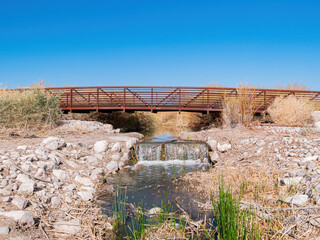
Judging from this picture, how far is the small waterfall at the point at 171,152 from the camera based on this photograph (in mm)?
7711

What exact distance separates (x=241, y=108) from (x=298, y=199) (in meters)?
6.98

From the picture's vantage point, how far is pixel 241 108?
9.98 m

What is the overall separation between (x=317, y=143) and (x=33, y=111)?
917cm

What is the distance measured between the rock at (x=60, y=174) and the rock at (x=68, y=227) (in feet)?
5.51

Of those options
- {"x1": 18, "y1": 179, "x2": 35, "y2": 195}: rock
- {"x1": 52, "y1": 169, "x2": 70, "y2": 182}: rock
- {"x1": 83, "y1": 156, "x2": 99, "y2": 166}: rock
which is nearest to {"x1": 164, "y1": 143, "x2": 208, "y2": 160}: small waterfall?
{"x1": 83, "y1": 156, "x2": 99, "y2": 166}: rock

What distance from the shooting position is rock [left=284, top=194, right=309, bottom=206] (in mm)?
3260

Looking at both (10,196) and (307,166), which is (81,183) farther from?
(307,166)

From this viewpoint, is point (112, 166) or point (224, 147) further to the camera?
point (224, 147)

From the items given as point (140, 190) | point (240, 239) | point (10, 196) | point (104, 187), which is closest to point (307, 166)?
point (240, 239)

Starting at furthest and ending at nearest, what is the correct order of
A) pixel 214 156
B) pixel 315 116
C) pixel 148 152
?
1. pixel 315 116
2. pixel 148 152
3. pixel 214 156

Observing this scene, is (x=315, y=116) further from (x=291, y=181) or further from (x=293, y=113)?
(x=291, y=181)

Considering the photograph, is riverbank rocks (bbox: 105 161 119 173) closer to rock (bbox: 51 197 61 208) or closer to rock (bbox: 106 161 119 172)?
rock (bbox: 106 161 119 172)

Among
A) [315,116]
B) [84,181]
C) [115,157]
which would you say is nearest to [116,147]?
[115,157]

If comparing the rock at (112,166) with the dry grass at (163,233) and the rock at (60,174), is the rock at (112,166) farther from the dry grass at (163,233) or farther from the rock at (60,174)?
the dry grass at (163,233)
